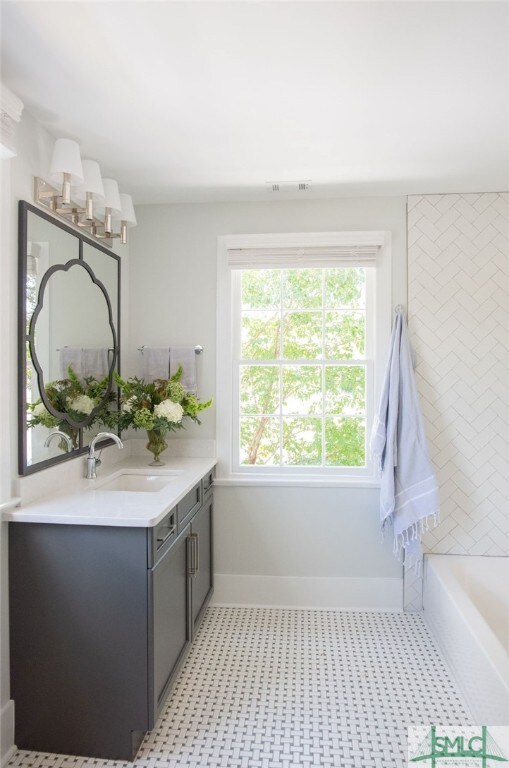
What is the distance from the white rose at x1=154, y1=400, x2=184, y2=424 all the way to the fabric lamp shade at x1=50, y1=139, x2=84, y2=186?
3.94 ft

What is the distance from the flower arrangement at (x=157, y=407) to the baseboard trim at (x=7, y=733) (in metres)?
1.28

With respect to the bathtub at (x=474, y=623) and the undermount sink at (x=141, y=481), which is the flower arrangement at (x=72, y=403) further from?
the bathtub at (x=474, y=623)

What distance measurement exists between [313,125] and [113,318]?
1537 mm

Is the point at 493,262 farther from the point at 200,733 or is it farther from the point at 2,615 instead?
the point at 2,615

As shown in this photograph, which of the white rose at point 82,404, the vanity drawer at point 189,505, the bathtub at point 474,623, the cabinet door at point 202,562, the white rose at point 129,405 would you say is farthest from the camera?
the white rose at point 129,405

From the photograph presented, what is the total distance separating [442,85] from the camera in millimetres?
1812

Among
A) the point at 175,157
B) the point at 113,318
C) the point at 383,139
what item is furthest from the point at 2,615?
the point at 383,139

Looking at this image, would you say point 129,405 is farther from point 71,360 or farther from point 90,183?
point 90,183

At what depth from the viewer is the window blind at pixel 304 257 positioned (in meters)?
2.96

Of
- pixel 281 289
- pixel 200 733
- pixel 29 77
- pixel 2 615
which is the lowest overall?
pixel 200 733

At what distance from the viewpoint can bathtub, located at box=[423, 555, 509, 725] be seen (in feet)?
6.15

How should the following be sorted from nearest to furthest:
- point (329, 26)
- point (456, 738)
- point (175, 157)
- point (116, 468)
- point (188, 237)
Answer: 1. point (329, 26)
2. point (456, 738)
3. point (175, 157)
4. point (116, 468)
5. point (188, 237)

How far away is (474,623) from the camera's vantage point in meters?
2.17

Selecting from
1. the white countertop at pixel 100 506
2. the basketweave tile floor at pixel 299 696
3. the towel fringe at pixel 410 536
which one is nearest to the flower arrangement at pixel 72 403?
the white countertop at pixel 100 506
